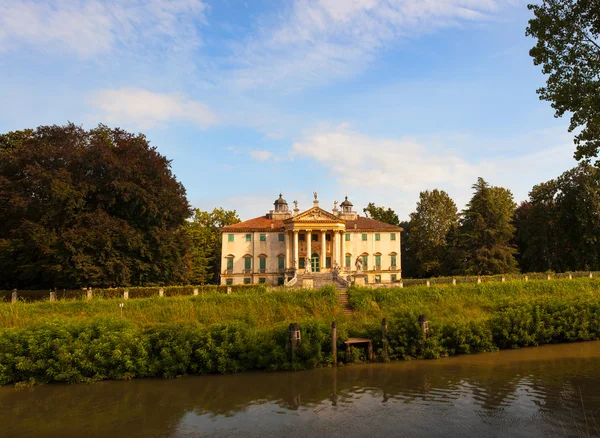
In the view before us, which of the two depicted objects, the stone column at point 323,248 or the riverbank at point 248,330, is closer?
the riverbank at point 248,330

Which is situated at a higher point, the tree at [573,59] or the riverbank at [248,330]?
the tree at [573,59]

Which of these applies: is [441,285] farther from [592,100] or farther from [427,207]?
[427,207]

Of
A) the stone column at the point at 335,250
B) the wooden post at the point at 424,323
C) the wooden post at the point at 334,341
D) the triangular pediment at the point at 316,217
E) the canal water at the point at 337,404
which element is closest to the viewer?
the canal water at the point at 337,404

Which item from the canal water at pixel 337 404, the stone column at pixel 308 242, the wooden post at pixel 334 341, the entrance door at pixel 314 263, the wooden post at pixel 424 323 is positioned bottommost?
the canal water at pixel 337 404

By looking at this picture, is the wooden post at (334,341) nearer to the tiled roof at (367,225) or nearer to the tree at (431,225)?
the tiled roof at (367,225)

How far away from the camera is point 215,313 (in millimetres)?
23578

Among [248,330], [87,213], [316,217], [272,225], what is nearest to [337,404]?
[248,330]

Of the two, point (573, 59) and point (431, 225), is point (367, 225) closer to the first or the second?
point (431, 225)

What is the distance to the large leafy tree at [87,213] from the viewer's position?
2567cm

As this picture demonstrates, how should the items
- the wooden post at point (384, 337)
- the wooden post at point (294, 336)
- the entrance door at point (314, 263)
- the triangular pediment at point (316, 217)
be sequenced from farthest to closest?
the entrance door at point (314, 263)
the triangular pediment at point (316, 217)
the wooden post at point (384, 337)
the wooden post at point (294, 336)

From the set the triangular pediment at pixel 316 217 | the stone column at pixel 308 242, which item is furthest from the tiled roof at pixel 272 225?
the stone column at pixel 308 242

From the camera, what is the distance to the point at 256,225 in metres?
46.9

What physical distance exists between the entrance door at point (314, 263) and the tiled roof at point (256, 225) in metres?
4.43

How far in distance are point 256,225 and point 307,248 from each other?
19.0ft
